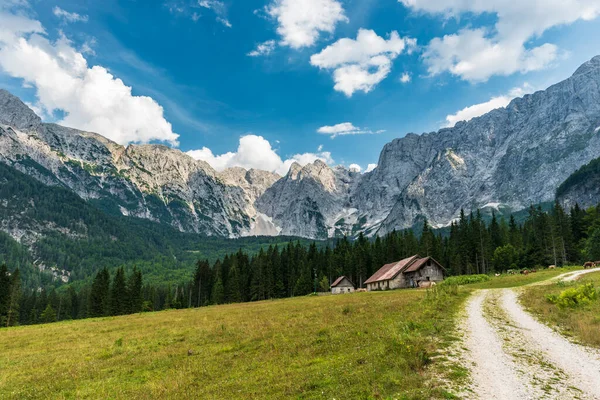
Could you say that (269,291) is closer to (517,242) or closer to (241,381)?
(517,242)

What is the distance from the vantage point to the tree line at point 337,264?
98.5 metres

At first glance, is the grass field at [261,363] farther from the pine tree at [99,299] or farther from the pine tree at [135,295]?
the pine tree at [135,295]

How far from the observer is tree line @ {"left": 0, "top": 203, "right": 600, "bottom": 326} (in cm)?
9850

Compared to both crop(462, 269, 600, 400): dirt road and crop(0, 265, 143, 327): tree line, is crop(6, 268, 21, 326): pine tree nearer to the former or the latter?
crop(0, 265, 143, 327): tree line

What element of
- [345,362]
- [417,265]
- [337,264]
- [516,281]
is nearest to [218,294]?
[337,264]

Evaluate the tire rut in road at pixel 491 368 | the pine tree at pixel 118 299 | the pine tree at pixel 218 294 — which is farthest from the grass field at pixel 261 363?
the pine tree at pixel 218 294

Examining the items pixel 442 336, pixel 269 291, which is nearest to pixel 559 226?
pixel 269 291

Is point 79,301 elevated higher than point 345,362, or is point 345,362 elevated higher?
point 345,362

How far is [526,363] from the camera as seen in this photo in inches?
538

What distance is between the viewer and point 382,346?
16.0 m

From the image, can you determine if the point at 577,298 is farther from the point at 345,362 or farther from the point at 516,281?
the point at 516,281

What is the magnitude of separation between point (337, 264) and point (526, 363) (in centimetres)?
10673

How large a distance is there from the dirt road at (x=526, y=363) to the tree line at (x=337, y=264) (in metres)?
83.5

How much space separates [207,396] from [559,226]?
115 metres
